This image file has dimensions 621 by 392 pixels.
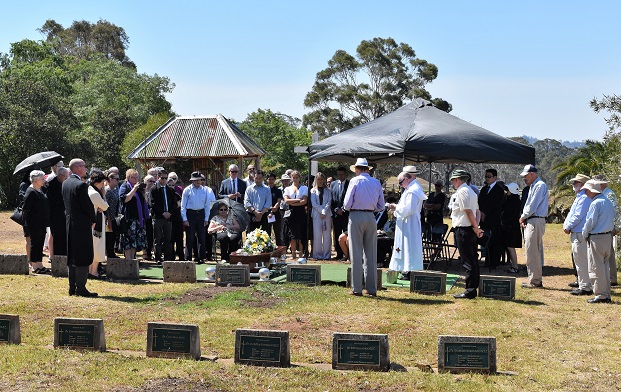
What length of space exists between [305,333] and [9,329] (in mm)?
3101

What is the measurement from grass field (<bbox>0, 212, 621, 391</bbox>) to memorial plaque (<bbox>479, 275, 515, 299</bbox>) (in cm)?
16

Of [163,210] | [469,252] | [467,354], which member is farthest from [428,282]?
[163,210]

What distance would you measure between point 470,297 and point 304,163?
42.7 m

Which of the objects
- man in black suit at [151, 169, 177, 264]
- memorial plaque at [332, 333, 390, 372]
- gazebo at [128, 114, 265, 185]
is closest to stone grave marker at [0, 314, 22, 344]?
memorial plaque at [332, 333, 390, 372]

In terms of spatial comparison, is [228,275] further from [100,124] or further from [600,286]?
[100,124]

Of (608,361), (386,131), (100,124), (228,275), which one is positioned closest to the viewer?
(608,361)

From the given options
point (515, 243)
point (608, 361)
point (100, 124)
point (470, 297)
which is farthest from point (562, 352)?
point (100, 124)

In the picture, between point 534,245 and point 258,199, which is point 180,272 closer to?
point 258,199

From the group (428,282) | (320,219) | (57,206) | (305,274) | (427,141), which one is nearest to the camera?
(428,282)

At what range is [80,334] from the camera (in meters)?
7.54

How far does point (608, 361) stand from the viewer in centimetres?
766

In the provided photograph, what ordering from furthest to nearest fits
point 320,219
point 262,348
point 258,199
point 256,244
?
point 320,219, point 258,199, point 256,244, point 262,348

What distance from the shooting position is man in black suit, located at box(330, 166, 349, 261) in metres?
16.1

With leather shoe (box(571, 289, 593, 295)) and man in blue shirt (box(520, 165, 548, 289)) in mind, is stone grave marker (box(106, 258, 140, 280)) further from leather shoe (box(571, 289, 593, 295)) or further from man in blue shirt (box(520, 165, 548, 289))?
leather shoe (box(571, 289, 593, 295))
